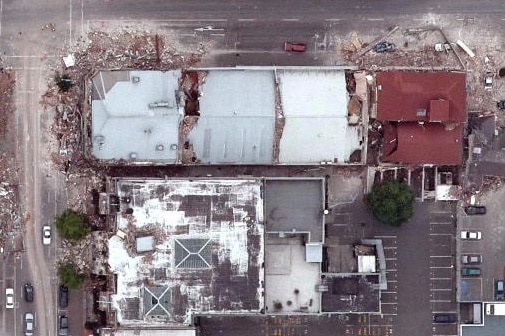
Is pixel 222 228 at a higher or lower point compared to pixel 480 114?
lower

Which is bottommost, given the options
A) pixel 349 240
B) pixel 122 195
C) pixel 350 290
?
pixel 350 290

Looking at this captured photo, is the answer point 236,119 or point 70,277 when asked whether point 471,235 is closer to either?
point 236,119

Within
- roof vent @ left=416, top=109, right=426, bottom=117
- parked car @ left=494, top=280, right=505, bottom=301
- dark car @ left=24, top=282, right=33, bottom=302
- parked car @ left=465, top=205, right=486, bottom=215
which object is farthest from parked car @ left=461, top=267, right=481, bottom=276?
dark car @ left=24, top=282, right=33, bottom=302

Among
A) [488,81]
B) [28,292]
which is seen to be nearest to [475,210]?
[488,81]

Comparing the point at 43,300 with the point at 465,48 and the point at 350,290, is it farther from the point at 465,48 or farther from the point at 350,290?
the point at 465,48

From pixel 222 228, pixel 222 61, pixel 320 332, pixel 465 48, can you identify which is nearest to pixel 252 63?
pixel 222 61

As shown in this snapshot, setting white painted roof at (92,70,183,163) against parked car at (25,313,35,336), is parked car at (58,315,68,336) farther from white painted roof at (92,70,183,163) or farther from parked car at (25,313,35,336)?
white painted roof at (92,70,183,163)
